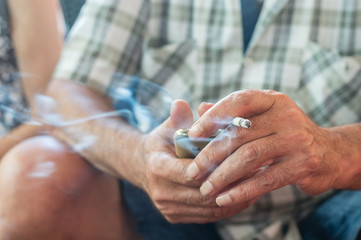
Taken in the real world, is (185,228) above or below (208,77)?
below

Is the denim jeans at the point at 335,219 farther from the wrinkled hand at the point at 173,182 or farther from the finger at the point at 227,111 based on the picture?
the finger at the point at 227,111

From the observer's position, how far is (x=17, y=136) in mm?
533

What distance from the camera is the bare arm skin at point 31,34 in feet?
1.87

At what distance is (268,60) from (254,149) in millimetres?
210

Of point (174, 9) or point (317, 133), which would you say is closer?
point (317, 133)

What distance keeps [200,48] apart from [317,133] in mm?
229

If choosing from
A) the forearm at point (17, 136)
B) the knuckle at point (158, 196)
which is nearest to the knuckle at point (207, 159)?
the knuckle at point (158, 196)

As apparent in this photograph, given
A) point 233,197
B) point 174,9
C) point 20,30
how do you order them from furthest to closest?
1. point 174,9
2. point 20,30
3. point 233,197

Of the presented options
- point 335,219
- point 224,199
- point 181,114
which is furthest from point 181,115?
point 335,219

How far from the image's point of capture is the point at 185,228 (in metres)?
0.63

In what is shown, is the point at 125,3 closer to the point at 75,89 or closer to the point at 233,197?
the point at 75,89

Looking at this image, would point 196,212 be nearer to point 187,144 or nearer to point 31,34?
point 187,144

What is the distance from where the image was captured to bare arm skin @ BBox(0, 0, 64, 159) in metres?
0.57

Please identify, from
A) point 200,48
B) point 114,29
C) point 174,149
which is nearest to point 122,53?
point 114,29
